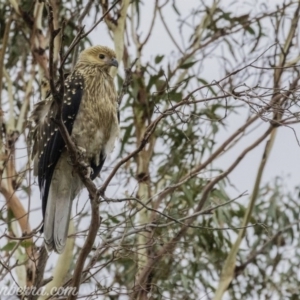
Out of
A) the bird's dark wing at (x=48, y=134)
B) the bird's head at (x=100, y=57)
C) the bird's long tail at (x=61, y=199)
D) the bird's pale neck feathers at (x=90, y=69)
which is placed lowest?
the bird's long tail at (x=61, y=199)

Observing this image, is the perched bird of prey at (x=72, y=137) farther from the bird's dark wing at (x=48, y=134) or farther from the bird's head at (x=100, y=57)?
the bird's head at (x=100, y=57)

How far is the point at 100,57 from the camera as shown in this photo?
13.4 ft

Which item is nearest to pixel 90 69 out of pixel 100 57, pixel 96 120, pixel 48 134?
pixel 100 57

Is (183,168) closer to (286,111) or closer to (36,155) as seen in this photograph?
(36,155)

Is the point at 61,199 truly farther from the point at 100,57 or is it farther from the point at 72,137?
the point at 100,57

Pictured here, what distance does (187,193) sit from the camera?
4672mm

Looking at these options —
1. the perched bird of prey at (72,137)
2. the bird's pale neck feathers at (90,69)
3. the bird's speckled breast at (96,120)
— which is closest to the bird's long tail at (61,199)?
A: the perched bird of prey at (72,137)

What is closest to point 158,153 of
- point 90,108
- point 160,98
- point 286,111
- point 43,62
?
point 160,98

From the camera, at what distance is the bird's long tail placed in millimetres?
3574

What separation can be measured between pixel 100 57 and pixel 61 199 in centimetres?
72

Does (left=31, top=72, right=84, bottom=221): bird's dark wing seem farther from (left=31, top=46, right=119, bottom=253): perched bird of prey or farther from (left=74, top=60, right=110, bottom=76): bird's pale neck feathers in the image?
(left=74, top=60, right=110, bottom=76): bird's pale neck feathers

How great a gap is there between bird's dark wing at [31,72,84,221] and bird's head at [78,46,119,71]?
235 millimetres

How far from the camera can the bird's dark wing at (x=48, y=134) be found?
3648 mm

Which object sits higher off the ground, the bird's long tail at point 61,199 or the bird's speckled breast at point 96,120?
the bird's speckled breast at point 96,120
